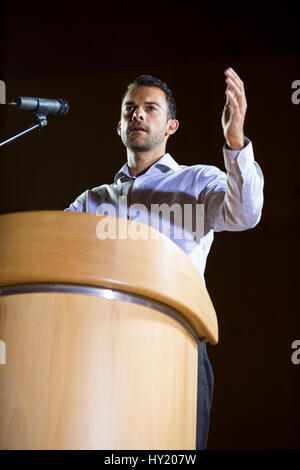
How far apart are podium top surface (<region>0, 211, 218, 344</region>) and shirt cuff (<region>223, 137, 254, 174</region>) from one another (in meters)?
0.39

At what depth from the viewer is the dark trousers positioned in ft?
3.99

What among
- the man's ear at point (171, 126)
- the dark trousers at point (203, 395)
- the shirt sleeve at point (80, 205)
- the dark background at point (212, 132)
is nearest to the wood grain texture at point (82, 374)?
the dark trousers at point (203, 395)

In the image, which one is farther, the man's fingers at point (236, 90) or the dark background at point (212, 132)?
the dark background at point (212, 132)

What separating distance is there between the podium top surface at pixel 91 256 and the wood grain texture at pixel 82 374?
27 mm

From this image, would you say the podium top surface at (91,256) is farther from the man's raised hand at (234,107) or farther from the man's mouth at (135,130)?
the man's mouth at (135,130)

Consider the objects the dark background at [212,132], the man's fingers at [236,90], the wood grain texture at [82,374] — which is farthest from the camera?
the dark background at [212,132]

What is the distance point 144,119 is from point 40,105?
390 mm

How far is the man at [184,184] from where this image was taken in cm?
110

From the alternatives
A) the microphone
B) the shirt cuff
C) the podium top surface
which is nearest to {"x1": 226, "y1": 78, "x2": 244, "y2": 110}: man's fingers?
the shirt cuff

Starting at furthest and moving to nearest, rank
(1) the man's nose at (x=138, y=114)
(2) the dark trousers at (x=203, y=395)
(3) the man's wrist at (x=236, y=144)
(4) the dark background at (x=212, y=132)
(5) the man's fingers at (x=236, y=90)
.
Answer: (4) the dark background at (x=212, y=132) < (1) the man's nose at (x=138, y=114) < (2) the dark trousers at (x=203, y=395) < (3) the man's wrist at (x=236, y=144) < (5) the man's fingers at (x=236, y=90)

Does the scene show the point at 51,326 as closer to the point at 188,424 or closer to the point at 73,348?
the point at 73,348

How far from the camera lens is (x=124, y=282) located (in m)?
0.67
